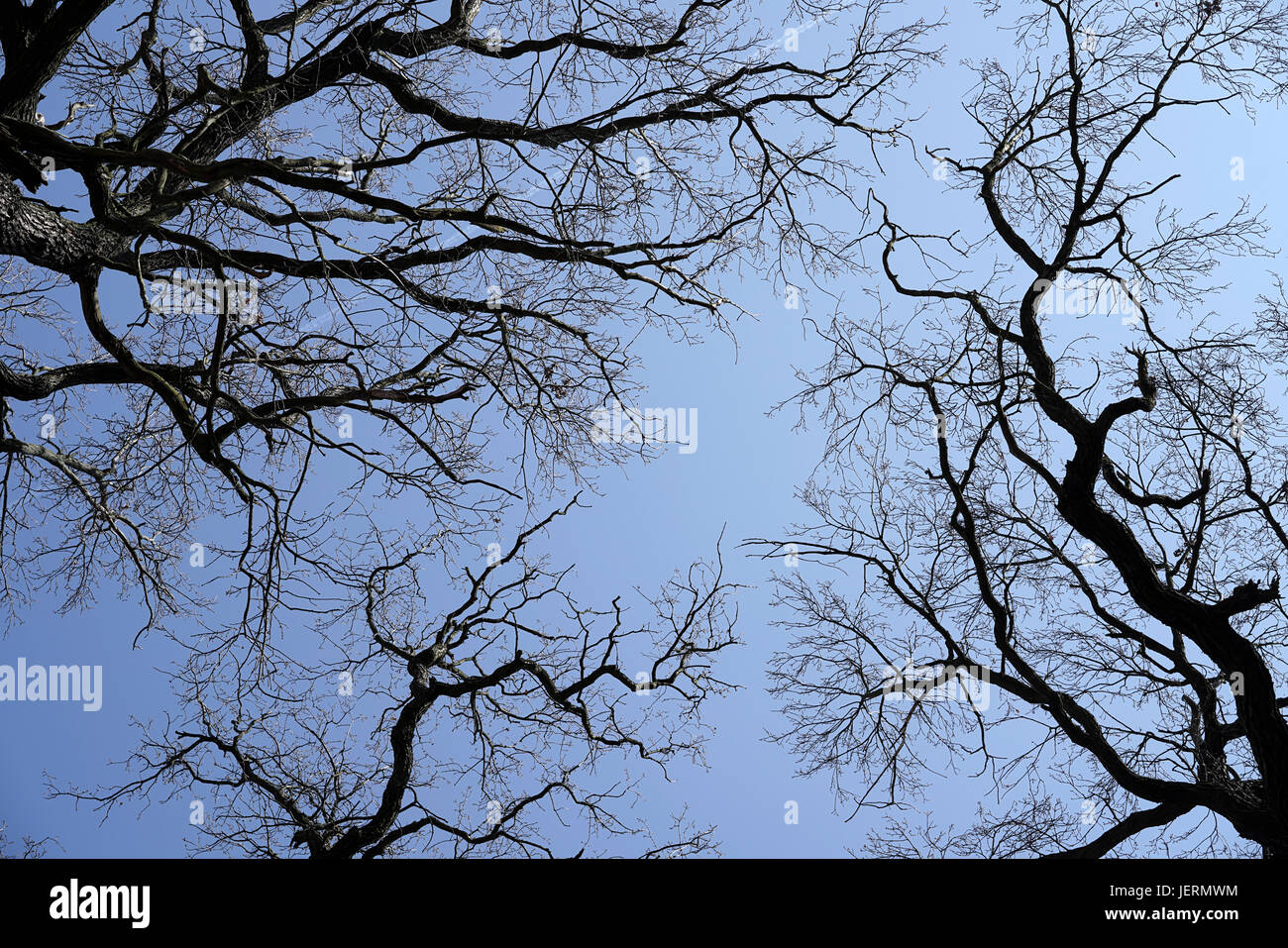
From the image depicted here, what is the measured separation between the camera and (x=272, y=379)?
733 cm

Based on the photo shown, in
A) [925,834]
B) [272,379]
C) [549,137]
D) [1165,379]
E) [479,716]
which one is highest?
[549,137]

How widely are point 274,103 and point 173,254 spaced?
1746 millimetres

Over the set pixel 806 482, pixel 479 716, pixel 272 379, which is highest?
pixel 272 379

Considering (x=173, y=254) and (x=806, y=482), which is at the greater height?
(x=173, y=254)

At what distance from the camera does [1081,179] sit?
23.6ft

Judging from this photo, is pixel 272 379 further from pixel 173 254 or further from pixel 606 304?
pixel 606 304

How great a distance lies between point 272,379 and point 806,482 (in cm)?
421
